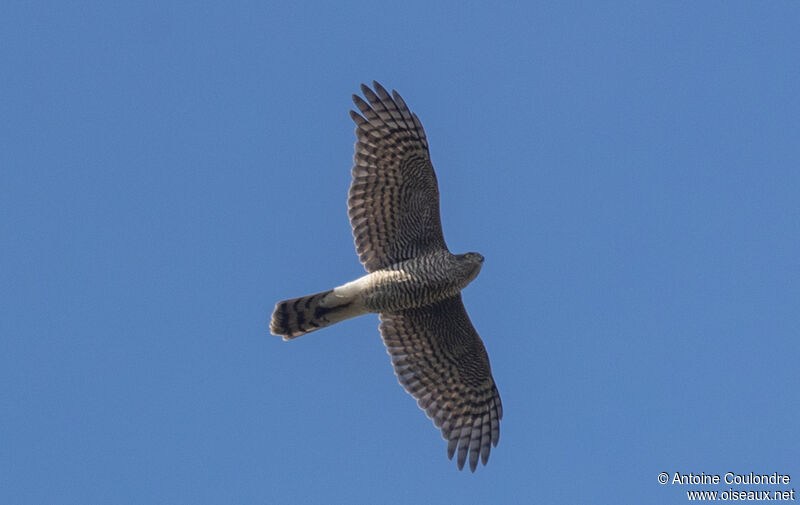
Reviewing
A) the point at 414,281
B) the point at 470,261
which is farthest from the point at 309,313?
the point at 470,261

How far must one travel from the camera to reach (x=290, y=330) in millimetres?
16422

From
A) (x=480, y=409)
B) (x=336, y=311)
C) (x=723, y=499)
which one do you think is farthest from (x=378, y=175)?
(x=723, y=499)

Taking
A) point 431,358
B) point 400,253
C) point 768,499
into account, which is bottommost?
point 768,499

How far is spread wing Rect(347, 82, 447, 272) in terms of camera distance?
16.4 meters

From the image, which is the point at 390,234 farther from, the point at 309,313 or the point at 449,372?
the point at 449,372

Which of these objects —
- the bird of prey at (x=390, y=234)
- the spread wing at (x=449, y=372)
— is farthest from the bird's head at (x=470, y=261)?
the spread wing at (x=449, y=372)

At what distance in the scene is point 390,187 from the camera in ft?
53.9

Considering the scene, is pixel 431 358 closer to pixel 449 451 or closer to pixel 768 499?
pixel 449 451

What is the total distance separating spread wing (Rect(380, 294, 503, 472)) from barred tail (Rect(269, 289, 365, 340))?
39.2 inches

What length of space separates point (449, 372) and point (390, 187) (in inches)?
111

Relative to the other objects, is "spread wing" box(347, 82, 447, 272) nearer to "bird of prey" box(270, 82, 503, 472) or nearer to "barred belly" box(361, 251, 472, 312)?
"bird of prey" box(270, 82, 503, 472)

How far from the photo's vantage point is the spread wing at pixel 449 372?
17141mm

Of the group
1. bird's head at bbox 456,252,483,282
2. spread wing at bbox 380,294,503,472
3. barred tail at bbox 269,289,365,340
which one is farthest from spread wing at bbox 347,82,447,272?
spread wing at bbox 380,294,503,472

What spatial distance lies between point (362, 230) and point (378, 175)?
2.46 feet
